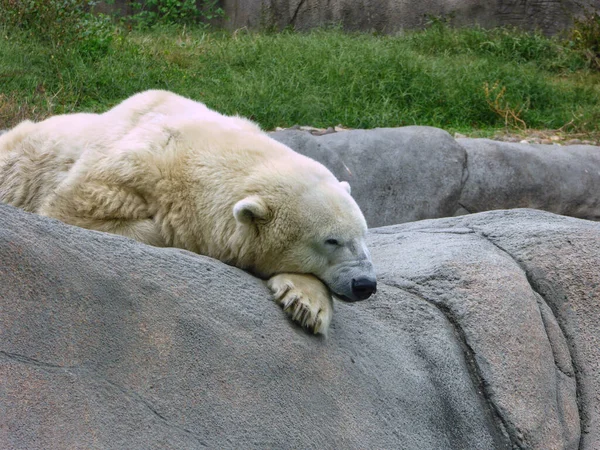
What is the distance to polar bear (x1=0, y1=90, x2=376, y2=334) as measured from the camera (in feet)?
9.83

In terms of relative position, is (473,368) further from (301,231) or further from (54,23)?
(54,23)

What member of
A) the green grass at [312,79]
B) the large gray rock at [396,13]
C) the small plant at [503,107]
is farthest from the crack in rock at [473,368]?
the large gray rock at [396,13]

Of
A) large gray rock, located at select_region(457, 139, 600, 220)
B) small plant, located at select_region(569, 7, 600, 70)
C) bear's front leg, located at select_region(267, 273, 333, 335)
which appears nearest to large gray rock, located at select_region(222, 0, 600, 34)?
small plant, located at select_region(569, 7, 600, 70)

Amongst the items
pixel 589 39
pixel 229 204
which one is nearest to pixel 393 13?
pixel 589 39

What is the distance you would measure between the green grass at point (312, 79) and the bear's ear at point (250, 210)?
4.65 meters

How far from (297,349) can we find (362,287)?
35 centimetres

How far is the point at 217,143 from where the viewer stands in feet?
10.7

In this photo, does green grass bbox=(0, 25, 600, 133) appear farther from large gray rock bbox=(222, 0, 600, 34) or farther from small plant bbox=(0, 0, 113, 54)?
large gray rock bbox=(222, 0, 600, 34)

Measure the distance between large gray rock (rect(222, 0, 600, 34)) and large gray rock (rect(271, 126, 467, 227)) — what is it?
5.97 meters

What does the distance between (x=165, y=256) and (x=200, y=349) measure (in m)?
0.38

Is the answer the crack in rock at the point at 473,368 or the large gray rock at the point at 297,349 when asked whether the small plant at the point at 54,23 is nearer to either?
the large gray rock at the point at 297,349

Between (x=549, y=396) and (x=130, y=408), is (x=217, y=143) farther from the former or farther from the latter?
(x=549, y=396)

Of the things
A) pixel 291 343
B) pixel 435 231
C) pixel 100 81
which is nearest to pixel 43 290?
pixel 291 343

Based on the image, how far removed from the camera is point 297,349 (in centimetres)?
275
